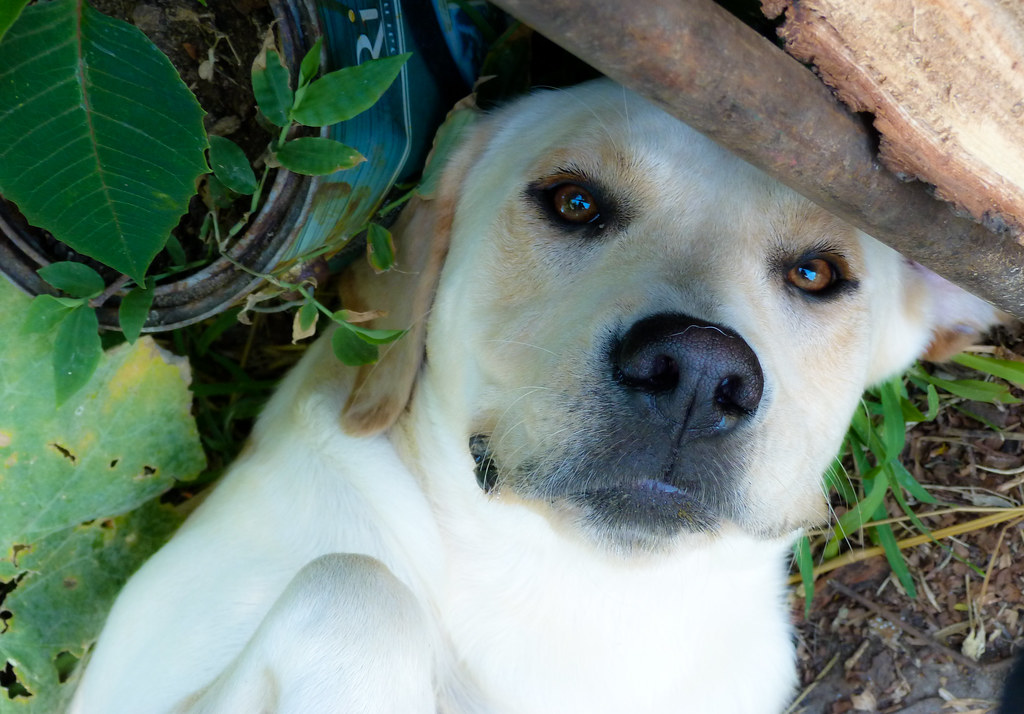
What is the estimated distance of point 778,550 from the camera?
8.35 feet

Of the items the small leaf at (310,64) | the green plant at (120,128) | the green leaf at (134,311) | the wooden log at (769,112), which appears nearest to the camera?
the wooden log at (769,112)

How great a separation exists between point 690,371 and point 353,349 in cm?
99

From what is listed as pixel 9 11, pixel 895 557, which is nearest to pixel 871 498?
pixel 895 557

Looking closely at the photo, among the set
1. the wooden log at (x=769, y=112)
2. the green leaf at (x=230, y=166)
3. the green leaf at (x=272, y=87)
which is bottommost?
the green leaf at (x=230, y=166)

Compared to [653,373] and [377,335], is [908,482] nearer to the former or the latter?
[653,373]

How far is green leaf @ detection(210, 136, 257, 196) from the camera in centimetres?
227

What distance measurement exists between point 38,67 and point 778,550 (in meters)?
2.17

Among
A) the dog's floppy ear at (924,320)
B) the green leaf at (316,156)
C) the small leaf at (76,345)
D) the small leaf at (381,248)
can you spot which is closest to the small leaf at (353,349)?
the small leaf at (381,248)

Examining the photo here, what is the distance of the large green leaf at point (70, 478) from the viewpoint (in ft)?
8.99

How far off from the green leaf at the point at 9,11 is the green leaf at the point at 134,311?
0.82 m

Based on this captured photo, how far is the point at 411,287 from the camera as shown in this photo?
8.14 feet

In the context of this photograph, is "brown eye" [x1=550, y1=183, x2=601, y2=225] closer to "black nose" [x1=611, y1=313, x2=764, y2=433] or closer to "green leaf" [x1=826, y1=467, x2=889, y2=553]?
"black nose" [x1=611, y1=313, x2=764, y2=433]

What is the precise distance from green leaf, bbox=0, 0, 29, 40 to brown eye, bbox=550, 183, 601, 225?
121cm

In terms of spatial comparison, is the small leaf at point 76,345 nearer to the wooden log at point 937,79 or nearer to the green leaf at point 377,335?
the green leaf at point 377,335
